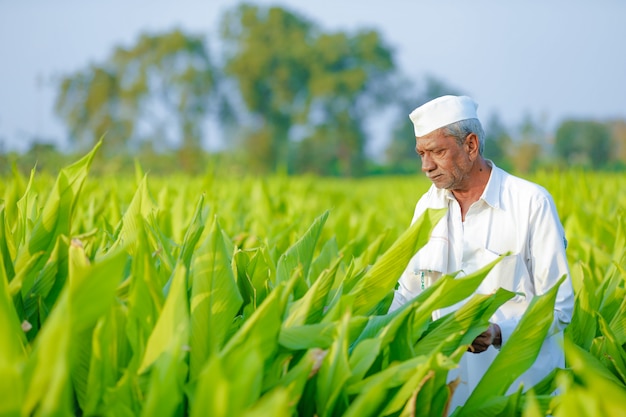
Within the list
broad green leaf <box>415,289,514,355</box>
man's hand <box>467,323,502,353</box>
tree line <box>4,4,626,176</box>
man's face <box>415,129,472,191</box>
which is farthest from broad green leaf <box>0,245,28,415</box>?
tree line <box>4,4,626,176</box>

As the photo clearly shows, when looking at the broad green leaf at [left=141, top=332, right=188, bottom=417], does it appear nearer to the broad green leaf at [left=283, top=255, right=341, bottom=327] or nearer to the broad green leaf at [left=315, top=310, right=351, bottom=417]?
the broad green leaf at [left=315, top=310, right=351, bottom=417]

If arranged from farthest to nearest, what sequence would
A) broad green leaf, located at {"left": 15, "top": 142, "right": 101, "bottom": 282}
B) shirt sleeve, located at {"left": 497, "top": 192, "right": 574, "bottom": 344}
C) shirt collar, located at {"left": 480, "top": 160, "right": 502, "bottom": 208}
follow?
shirt collar, located at {"left": 480, "top": 160, "right": 502, "bottom": 208}, shirt sleeve, located at {"left": 497, "top": 192, "right": 574, "bottom": 344}, broad green leaf, located at {"left": 15, "top": 142, "right": 101, "bottom": 282}

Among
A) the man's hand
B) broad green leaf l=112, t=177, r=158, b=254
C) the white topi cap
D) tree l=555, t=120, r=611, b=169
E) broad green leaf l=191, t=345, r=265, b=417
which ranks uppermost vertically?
the white topi cap

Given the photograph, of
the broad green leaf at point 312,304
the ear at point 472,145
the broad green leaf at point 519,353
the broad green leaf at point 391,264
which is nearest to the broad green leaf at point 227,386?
the broad green leaf at point 312,304

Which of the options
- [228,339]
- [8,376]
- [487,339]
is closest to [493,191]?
[487,339]

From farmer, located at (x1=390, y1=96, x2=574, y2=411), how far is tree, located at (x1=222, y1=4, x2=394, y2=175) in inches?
2392

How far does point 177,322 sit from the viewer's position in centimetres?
133

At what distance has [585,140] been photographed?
228ft

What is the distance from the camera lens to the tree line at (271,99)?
60938mm

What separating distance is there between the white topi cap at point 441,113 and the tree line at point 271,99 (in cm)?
5375

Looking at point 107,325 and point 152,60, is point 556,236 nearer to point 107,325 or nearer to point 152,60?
point 107,325

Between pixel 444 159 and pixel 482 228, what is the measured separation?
0.91ft

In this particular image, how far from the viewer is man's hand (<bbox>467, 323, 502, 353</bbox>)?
2.10 m

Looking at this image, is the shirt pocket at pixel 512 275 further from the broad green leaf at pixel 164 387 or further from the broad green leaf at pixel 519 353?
the broad green leaf at pixel 164 387
